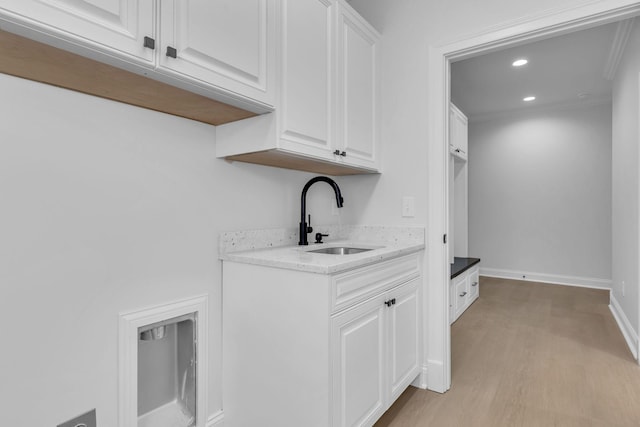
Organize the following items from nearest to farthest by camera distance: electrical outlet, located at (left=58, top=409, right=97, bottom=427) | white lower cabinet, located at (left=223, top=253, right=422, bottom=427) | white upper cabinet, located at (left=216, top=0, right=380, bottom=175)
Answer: electrical outlet, located at (left=58, top=409, right=97, bottom=427) < white lower cabinet, located at (left=223, top=253, right=422, bottom=427) < white upper cabinet, located at (left=216, top=0, right=380, bottom=175)

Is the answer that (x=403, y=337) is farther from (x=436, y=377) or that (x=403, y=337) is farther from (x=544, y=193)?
(x=544, y=193)

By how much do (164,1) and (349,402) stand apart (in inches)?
62.7

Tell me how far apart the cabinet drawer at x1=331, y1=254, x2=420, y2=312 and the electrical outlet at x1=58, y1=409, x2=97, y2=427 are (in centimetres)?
93

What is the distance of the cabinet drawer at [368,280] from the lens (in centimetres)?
135

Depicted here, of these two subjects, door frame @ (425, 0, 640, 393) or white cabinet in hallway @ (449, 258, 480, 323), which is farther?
white cabinet in hallway @ (449, 258, 480, 323)

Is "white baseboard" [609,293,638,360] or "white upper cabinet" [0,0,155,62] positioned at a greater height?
"white upper cabinet" [0,0,155,62]

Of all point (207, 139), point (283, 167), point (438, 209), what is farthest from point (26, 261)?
point (438, 209)

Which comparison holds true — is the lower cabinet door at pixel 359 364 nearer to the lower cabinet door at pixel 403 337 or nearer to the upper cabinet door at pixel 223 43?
the lower cabinet door at pixel 403 337

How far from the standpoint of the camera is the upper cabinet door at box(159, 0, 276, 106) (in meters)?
1.10

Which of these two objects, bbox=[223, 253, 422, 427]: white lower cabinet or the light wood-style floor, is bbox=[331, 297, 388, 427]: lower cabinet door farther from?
the light wood-style floor

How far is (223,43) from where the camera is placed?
125cm

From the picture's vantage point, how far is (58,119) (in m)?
1.14

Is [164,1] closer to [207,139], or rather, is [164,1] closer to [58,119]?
[58,119]

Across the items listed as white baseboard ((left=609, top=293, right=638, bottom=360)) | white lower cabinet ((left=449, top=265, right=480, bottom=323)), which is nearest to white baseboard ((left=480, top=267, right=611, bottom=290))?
white baseboard ((left=609, top=293, right=638, bottom=360))
